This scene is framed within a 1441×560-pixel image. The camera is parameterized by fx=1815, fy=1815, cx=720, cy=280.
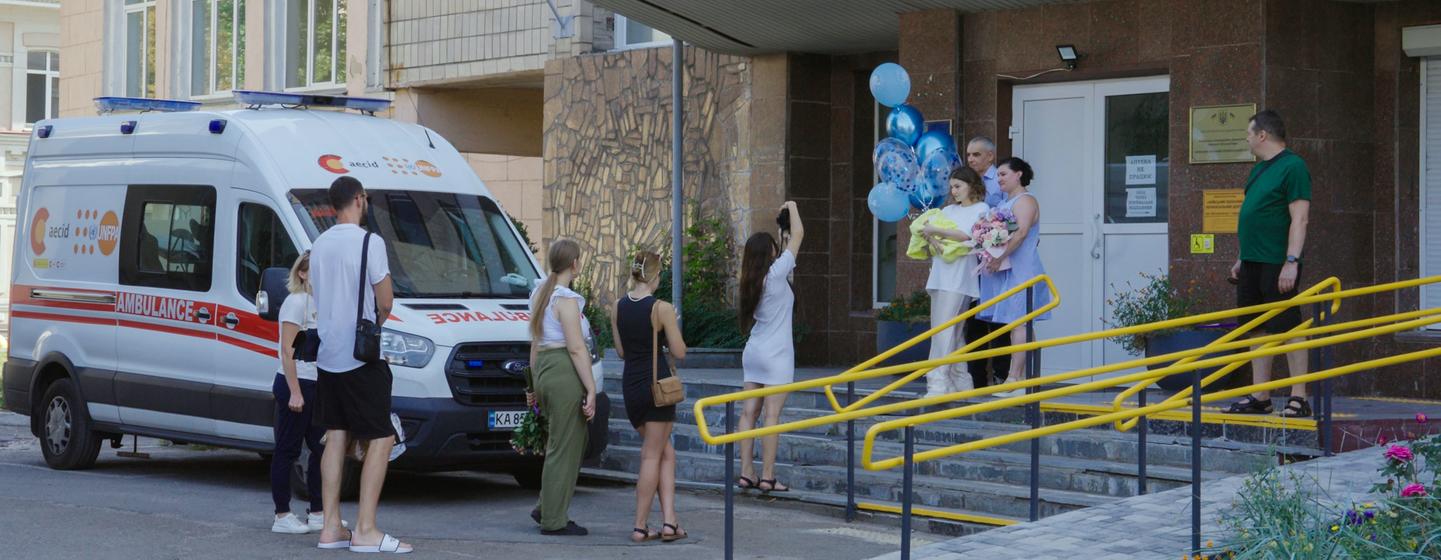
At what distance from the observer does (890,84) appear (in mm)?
13195

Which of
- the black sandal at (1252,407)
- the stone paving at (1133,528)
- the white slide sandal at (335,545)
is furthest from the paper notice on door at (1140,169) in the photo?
the white slide sandal at (335,545)

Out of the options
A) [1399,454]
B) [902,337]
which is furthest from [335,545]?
[902,337]

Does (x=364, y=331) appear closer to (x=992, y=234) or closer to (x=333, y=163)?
(x=333, y=163)

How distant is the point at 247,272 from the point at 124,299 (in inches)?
51.6

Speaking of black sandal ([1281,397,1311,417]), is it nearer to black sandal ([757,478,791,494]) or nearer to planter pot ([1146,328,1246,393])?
planter pot ([1146,328,1246,393])

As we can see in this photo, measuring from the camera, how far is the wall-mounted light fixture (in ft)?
44.7

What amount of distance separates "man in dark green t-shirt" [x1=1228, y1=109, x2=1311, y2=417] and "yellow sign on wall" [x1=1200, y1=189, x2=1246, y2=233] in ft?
7.51

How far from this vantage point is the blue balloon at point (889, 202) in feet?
42.9

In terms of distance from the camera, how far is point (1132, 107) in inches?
544

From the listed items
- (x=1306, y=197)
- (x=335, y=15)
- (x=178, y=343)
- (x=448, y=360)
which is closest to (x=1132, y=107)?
(x=1306, y=197)

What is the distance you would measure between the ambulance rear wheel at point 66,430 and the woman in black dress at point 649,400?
186 inches

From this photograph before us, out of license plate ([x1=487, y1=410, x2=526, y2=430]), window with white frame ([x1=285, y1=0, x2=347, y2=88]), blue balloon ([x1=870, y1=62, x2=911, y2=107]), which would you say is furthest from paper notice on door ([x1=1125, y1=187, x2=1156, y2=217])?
window with white frame ([x1=285, y1=0, x2=347, y2=88])

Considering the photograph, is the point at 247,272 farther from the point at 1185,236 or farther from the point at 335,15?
the point at 335,15

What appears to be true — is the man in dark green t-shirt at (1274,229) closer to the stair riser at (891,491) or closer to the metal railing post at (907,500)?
the stair riser at (891,491)
